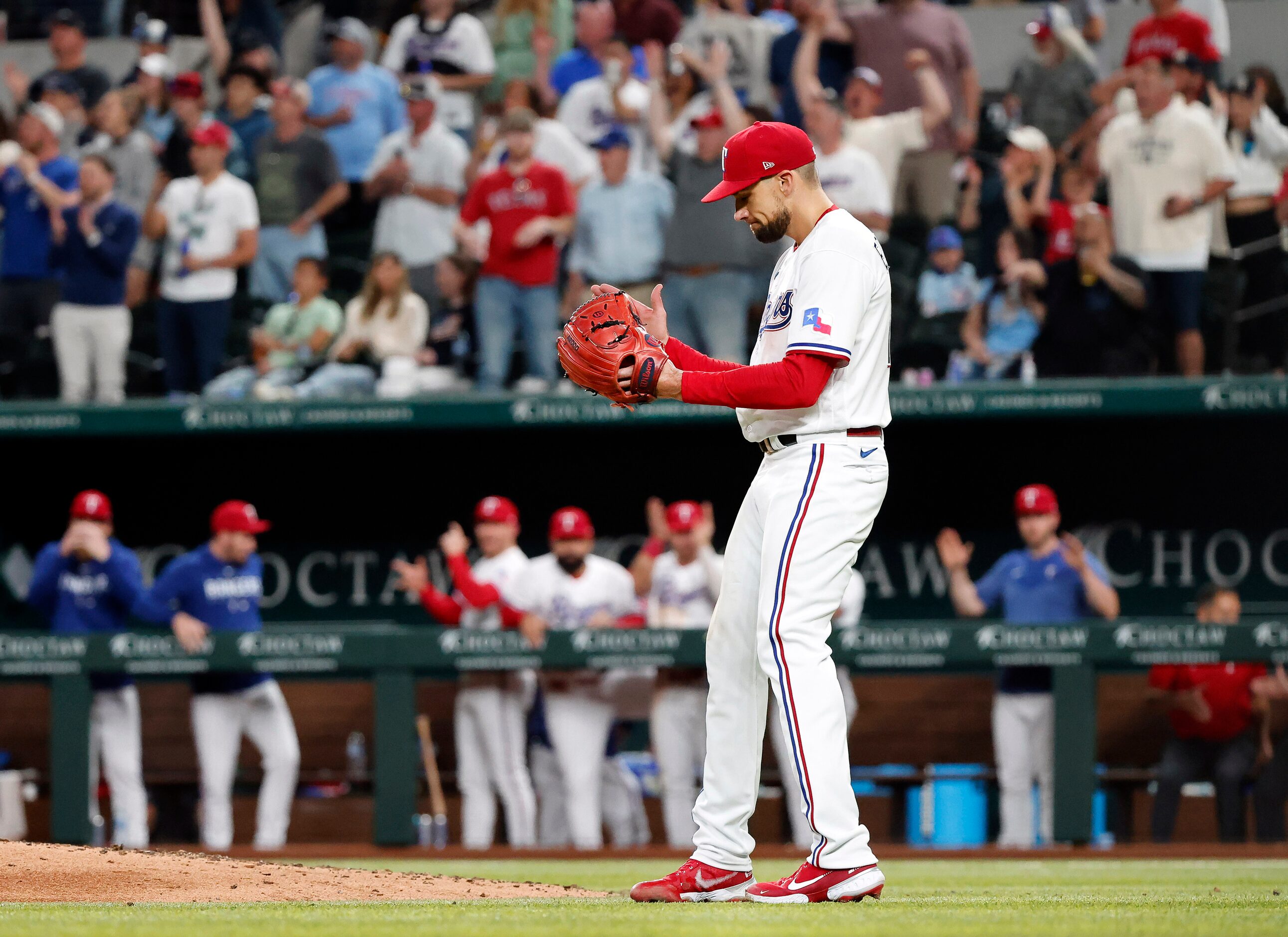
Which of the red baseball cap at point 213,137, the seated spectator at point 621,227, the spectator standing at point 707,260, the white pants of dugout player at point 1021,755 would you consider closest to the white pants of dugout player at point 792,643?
the white pants of dugout player at point 1021,755

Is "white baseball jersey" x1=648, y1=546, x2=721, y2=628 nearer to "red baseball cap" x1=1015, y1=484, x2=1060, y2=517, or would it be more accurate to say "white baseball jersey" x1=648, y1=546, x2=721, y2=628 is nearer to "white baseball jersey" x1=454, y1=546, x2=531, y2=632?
"white baseball jersey" x1=454, y1=546, x2=531, y2=632

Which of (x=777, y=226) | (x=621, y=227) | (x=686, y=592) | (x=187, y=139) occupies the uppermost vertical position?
(x=187, y=139)

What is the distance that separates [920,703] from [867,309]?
538cm

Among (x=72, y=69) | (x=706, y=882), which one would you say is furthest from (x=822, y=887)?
(x=72, y=69)

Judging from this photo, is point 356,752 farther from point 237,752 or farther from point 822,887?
point 822,887

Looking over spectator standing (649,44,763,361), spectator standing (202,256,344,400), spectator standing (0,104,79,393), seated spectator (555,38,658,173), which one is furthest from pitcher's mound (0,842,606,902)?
seated spectator (555,38,658,173)

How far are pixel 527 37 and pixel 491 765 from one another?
531cm

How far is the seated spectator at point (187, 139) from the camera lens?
11227mm

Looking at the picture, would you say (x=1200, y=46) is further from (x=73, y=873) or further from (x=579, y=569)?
(x=73, y=873)

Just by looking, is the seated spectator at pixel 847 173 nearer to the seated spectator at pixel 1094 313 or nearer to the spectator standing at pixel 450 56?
the seated spectator at pixel 1094 313

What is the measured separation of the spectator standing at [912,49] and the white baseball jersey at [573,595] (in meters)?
3.59

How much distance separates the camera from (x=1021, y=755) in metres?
8.24

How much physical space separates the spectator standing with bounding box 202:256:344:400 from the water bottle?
218 cm

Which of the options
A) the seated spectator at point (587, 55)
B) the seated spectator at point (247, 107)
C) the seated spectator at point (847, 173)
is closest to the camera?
the seated spectator at point (847, 173)
